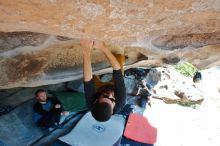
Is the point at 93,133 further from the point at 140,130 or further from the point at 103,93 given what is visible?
the point at 103,93

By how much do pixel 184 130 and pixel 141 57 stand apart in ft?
9.65

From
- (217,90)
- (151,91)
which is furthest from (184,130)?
(217,90)

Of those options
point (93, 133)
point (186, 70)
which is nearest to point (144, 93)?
point (93, 133)

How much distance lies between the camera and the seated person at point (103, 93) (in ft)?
11.9

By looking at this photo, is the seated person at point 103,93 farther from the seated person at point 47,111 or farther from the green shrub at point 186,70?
the green shrub at point 186,70

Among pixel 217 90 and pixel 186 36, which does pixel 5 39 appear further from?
pixel 217 90

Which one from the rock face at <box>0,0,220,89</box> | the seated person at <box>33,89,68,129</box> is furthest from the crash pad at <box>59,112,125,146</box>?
the rock face at <box>0,0,220,89</box>

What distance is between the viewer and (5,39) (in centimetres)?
361

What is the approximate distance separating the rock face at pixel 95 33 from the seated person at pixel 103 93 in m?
0.30

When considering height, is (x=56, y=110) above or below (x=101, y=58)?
below

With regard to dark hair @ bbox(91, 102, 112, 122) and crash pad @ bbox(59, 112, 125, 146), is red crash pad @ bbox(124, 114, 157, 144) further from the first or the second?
dark hair @ bbox(91, 102, 112, 122)

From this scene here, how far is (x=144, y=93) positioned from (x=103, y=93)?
345 cm

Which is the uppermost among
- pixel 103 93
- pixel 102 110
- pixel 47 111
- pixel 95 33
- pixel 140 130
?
pixel 95 33

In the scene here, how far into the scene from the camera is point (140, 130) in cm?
642
